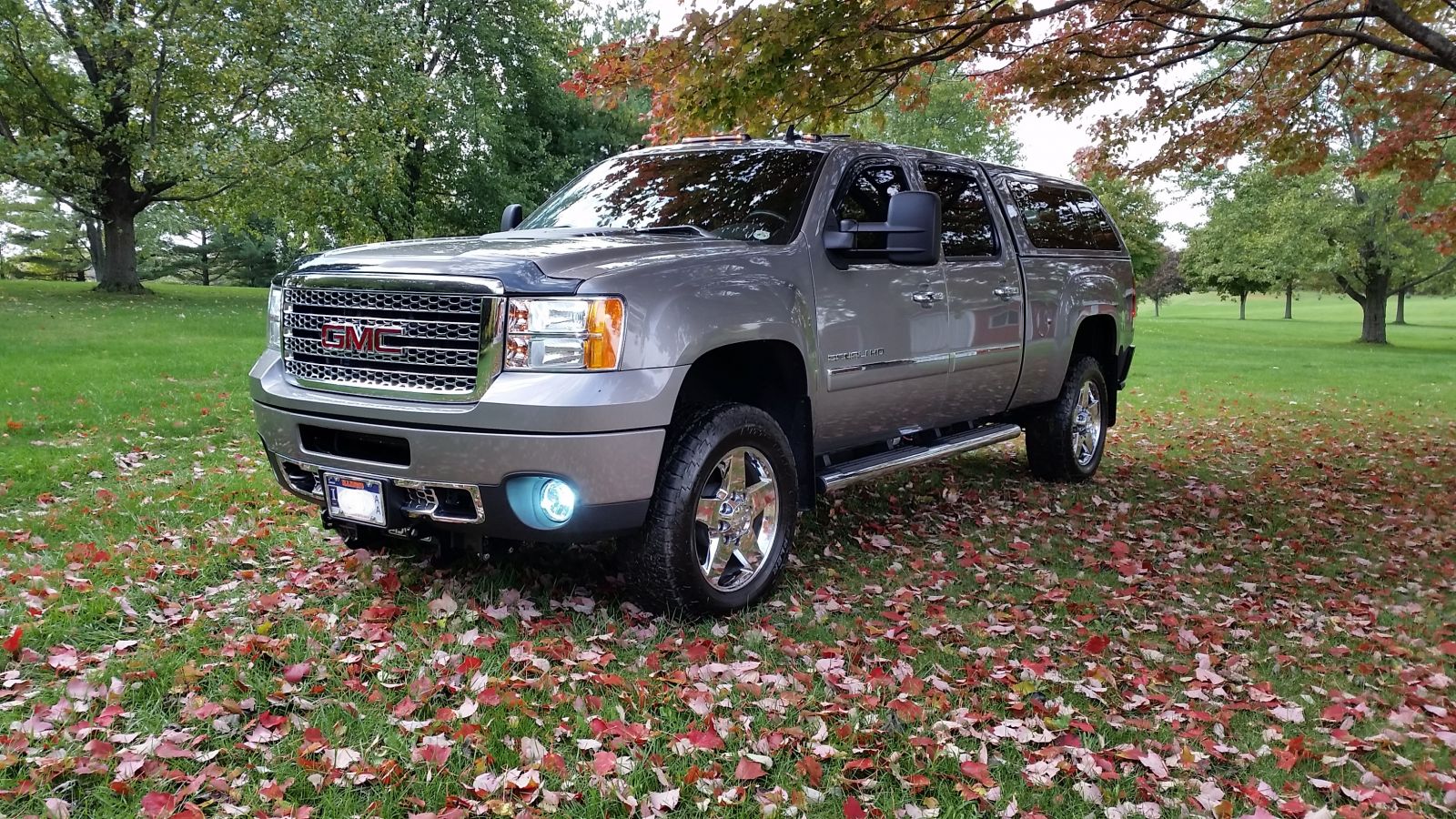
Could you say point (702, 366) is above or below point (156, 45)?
below

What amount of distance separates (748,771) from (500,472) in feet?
4.38

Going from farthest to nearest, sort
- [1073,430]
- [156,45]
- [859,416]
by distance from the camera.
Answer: [156,45] < [1073,430] < [859,416]

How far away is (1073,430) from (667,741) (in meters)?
5.06

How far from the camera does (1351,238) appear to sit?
27.4m

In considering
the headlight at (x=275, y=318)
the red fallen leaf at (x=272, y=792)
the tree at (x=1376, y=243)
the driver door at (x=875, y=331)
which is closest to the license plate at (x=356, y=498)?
the headlight at (x=275, y=318)

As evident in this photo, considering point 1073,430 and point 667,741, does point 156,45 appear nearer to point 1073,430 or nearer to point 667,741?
point 1073,430

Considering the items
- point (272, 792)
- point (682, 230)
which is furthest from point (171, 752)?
point (682, 230)

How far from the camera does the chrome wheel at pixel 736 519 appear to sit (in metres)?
3.97

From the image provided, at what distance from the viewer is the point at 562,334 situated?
3.41 m

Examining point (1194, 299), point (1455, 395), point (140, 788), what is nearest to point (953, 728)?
point (140, 788)

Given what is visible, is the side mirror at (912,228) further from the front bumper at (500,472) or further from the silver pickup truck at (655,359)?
the front bumper at (500,472)

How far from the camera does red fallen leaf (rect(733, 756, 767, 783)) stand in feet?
9.24

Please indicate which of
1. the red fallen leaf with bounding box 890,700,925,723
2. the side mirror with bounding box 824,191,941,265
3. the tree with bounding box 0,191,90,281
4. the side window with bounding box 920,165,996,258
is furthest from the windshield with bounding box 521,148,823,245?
the tree with bounding box 0,191,90,281

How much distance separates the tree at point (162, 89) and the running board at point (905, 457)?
718 inches
